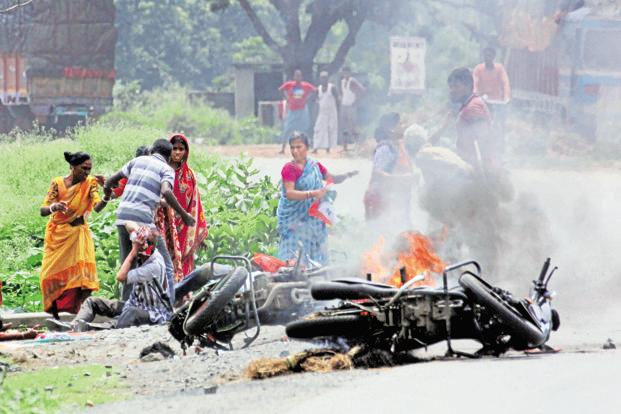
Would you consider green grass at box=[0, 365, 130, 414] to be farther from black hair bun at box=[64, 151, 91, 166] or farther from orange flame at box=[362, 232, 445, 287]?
black hair bun at box=[64, 151, 91, 166]

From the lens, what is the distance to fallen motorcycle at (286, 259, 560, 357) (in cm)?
888

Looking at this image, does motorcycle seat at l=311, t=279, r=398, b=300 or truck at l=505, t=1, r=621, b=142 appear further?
truck at l=505, t=1, r=621, b=142

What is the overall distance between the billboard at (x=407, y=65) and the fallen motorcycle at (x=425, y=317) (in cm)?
2534

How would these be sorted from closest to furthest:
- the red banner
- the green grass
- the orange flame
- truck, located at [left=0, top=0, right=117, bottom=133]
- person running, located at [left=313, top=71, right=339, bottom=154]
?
the green grass → the orange flame → person running, located at [left=313, top=71, right=339, bottom=154] → truck, located at [left=0, top=0, right=117, bottom=133] → the red banner

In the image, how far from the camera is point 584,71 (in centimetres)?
2948

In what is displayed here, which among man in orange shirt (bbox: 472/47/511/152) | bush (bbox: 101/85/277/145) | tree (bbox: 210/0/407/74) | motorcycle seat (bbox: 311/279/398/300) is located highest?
tree (bbox: 210/0/407/74)

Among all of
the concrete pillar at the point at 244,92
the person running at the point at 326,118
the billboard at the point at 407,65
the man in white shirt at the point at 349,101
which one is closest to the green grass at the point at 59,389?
the person running at the point at 326,118

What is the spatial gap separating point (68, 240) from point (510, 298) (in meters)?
5.04

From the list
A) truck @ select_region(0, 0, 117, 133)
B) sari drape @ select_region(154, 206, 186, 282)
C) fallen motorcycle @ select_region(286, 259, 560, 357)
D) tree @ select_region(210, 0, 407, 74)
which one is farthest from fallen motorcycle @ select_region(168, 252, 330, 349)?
tree @ select_region(210, 0, 407, 74)

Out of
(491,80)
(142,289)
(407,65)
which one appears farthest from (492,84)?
(407,65)

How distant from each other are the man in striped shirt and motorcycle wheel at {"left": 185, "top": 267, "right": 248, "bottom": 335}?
216 cm

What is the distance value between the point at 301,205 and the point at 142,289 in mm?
2335

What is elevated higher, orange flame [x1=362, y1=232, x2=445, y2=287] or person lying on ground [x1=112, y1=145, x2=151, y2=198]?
person lying on ground [x1=112, y1=145, x2=151, y2=198]

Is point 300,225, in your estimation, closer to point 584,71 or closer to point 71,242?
point 71,242
